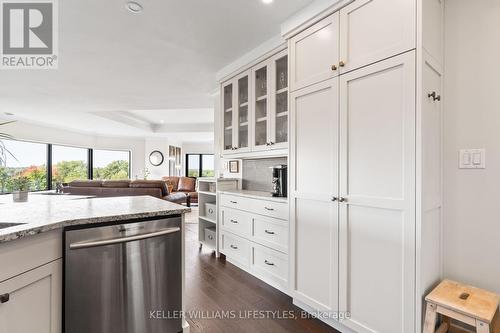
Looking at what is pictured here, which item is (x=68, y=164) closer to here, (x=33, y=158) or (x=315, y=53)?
(x=33, y=158)

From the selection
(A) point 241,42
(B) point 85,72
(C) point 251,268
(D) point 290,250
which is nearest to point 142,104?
(B) point 85,72

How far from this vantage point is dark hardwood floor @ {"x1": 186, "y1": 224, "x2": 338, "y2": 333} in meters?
1.88

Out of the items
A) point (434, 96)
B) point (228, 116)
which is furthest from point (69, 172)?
point (434, 96)

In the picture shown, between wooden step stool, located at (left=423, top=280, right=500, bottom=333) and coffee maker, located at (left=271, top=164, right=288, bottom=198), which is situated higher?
coffee maker, located at (left=271, top=164, right=288, bottom=198)

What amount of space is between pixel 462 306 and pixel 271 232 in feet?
4.81

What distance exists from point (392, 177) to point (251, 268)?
1785 mm

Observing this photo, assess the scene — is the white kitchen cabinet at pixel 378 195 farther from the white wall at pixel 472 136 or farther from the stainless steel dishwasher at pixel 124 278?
the stainless steel dishwasher at pixel 124 278

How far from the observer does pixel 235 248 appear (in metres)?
2.99

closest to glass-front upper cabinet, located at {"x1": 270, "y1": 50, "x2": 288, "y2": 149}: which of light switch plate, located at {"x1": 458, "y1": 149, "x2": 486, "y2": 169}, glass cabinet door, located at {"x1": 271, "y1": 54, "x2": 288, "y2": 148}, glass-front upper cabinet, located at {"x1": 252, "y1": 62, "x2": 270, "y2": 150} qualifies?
glass cabinet door, located at {"x1": 271, "y1": 54, "x2": 288, "y2": 148}

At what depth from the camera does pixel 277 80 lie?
260 centimetres

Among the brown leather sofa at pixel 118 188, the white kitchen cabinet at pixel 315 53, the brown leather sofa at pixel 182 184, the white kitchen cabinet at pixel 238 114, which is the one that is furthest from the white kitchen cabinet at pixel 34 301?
the brown leather sofa at pixel 182 184

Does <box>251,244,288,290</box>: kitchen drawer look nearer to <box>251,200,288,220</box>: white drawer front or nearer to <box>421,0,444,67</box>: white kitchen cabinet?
<box>251,200,288,220</box>: white drawer front

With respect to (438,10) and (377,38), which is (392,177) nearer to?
(377,38)

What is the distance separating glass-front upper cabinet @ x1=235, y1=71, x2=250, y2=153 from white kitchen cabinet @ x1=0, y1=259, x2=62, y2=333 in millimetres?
2103
